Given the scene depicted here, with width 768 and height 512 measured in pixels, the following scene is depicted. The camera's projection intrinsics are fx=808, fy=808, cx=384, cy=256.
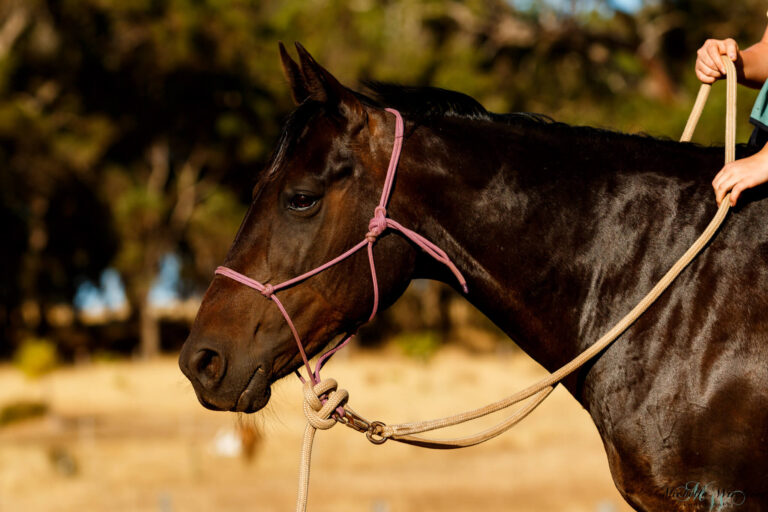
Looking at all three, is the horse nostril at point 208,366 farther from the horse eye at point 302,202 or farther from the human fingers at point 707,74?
the human fingers at point 707,74

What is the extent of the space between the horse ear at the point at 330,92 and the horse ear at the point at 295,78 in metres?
0.07

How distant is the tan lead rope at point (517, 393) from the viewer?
2.80 metres

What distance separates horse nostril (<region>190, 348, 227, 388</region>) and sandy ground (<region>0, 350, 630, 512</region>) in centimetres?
587

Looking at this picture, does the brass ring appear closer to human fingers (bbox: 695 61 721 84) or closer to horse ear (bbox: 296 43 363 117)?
horse ear (bbox: 296 43 363 117)

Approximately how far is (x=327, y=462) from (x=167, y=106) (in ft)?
76.0

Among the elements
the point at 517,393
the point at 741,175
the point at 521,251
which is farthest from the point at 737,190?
the point at 517,393

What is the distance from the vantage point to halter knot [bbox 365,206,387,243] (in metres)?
3.03

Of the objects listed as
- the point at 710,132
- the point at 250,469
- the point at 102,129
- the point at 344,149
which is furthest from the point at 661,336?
the point at 102,129

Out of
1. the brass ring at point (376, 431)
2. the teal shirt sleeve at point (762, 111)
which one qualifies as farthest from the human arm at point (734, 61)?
the brass ring at point (376, 431)

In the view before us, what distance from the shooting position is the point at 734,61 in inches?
125

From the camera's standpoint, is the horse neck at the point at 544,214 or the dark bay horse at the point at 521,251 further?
the horse neck at the point at 544,214

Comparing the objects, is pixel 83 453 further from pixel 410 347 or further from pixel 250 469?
pixel 410 347

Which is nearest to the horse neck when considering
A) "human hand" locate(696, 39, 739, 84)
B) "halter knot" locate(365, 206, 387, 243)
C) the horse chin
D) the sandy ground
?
"halter knot" locate(365, 206, 387, 243)

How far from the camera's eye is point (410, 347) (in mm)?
35781
